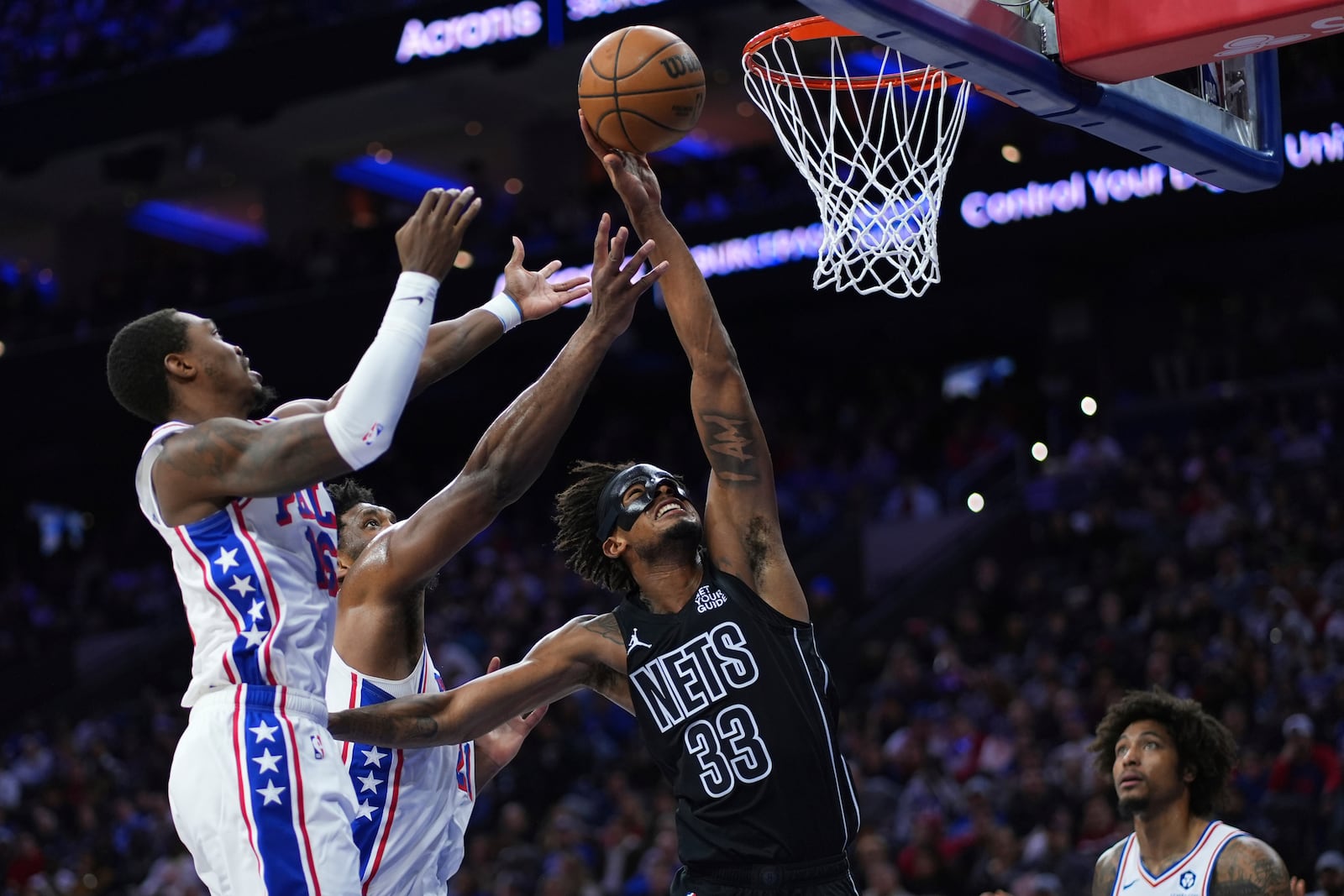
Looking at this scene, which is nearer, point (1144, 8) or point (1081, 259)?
point (1144, 8)

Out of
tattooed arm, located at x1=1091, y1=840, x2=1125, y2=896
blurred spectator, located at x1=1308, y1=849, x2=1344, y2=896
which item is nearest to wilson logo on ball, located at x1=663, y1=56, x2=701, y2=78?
tattooed arm, located at x1=1091, y1=840, x2=1125, y2=896

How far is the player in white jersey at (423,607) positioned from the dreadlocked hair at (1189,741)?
1.96m

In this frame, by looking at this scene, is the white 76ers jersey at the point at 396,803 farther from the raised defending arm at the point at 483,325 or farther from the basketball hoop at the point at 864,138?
the basketball hoop at the point at 864,138

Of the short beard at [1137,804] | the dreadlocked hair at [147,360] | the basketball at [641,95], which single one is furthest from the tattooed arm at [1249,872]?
the dreadlocked hair at [147,360]

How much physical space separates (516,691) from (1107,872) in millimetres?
2073

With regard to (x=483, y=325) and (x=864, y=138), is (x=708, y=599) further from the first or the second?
(x=864, y=138)

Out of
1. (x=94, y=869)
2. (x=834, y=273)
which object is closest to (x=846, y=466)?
(x=94, y=869)

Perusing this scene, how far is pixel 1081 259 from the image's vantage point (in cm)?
1675

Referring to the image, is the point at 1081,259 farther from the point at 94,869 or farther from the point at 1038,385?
the point at 94,869

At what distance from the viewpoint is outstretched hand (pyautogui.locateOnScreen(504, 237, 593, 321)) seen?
4.36 metres

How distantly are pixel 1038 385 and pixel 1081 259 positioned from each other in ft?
4.90

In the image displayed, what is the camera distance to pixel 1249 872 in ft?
15.2

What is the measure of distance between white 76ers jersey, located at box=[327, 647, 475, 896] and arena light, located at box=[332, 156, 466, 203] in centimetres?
1827

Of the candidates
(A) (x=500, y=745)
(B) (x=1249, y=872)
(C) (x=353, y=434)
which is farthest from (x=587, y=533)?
(B) (x=1249, y=872)
